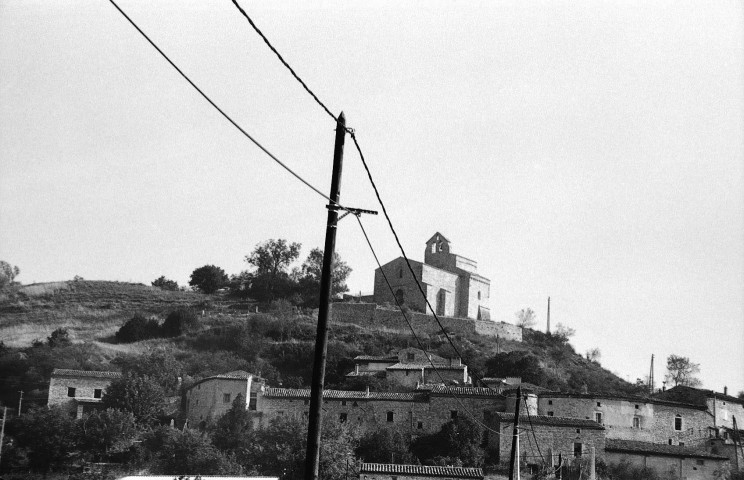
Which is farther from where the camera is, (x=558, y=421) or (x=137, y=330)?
(x=137, y=330)

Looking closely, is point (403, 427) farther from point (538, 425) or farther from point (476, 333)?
point (476, 333)

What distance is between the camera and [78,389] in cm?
4984

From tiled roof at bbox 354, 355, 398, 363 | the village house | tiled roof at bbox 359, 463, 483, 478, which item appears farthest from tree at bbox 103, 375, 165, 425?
tiled roof at bbox 359, 463, 483, 478

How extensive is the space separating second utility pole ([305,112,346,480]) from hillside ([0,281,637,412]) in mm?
41364

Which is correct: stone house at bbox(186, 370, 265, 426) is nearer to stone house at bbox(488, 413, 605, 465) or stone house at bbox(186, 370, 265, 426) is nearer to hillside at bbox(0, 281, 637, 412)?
hillside at bbox(0, 281, 637, 412)

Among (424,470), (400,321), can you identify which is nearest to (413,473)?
(424,470)

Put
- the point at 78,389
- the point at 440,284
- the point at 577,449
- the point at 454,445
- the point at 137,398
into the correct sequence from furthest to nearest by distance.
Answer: the point at 440,284, the point at 78,389, the point at 137,398, the point at 454,445, the point at 577,449

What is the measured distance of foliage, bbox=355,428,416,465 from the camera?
42.3 metres

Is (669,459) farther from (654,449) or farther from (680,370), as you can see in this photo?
(680,370)

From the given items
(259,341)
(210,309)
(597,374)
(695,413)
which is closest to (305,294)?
(210,309)

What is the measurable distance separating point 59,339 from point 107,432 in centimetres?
2233

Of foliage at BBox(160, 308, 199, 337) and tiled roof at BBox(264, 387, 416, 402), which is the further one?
foliage at BBox(160, 308, 199, 337)

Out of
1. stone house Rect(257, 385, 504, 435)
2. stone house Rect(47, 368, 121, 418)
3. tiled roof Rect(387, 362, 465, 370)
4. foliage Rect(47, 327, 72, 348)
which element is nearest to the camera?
stone house Rect(257, 385, 504, 435)

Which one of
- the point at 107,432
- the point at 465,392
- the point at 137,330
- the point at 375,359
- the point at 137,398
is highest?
the point at 137,330
